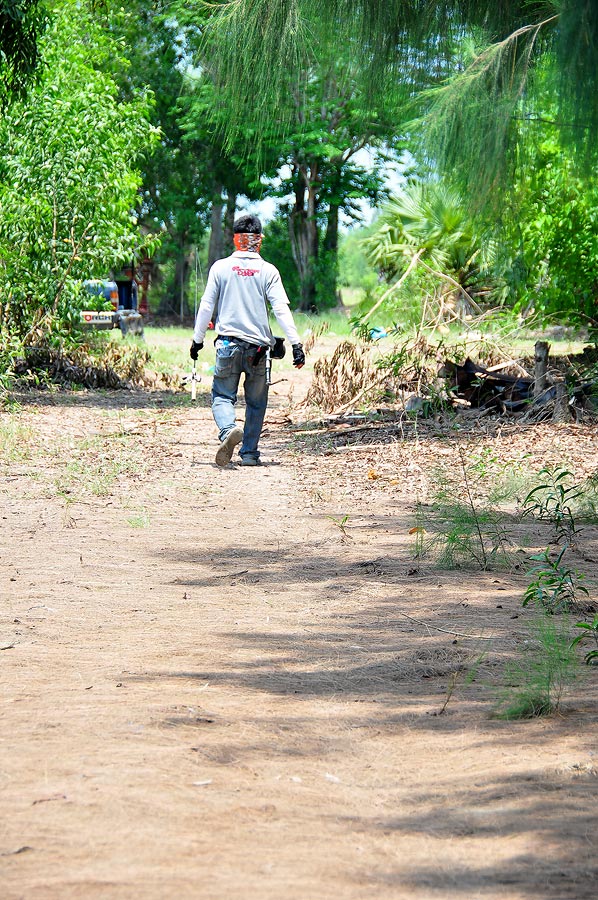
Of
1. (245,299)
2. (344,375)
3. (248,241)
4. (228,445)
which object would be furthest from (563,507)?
(344,375)

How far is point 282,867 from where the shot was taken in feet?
8.43

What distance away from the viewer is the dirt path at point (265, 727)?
2.58 metres

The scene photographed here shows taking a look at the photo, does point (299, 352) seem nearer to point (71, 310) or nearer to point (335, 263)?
point (71, 310)

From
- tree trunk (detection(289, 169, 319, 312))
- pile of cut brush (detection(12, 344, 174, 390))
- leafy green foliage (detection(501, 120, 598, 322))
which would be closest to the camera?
leafy green foliage (detection(501, 120, 598, 322))

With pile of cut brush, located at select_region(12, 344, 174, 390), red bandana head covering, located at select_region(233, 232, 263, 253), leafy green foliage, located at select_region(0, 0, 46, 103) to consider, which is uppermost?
leafy green foliage, located at select_region(0, 0, 46, 103)

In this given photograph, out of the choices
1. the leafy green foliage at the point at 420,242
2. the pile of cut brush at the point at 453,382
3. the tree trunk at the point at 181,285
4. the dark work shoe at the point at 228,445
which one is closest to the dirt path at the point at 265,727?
the dark work shoe at the point at 228,445

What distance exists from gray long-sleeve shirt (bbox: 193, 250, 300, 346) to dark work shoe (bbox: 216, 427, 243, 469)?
0.80 m

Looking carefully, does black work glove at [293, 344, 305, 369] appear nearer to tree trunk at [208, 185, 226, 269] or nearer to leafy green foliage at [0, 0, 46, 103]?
leafy green foliage at [0, 0, 46, 103]

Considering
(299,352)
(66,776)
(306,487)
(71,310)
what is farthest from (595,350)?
(66,776)

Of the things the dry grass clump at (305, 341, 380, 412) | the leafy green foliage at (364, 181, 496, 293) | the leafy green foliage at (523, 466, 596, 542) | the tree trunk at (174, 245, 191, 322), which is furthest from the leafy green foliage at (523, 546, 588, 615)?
the tree trunk at (174, 245, 191, 322)

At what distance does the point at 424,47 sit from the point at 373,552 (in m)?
3.40

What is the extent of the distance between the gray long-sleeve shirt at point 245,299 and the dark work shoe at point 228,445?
2.63 feet

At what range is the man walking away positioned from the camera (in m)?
9.20

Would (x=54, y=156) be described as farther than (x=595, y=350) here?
Yes
